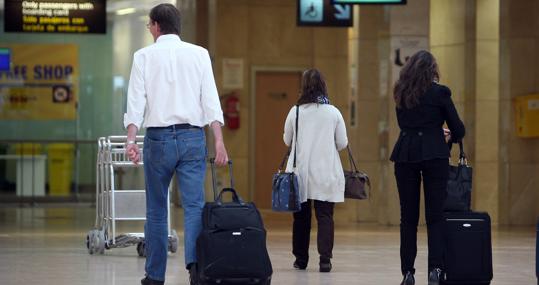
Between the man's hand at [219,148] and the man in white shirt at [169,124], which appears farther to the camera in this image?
the man in white shirt at [169,124]

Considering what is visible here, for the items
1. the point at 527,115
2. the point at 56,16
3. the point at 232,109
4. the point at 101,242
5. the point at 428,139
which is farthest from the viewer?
the point at 56,16

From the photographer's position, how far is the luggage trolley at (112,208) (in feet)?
37.7

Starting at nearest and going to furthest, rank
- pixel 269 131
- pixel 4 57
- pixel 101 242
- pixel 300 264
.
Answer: pixel 300 264 → pixel 101 242 → pixel 269 131 → pixel 4 57

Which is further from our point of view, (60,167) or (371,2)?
(60,167)

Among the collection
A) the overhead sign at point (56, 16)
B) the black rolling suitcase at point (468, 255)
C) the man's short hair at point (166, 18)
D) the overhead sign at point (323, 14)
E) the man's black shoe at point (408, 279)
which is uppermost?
the overhead sign at point (56, 16)

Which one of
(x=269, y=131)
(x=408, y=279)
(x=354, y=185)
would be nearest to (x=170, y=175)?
(x=408, y=279)

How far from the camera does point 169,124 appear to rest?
24.7 ft

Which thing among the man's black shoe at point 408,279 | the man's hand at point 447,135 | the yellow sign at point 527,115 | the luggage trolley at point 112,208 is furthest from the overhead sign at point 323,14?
the man's black shoe at point 408,279

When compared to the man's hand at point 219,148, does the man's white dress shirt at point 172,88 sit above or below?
above

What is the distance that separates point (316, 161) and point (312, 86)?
0.64 meters

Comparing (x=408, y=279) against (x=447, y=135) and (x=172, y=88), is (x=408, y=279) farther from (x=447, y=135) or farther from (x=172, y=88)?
(x=172, y=88)

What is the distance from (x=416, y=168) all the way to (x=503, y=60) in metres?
9.55

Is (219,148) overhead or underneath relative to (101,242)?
overhead

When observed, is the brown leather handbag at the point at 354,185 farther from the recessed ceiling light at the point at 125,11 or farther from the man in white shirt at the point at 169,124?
the recessed ceiling light at the point at 125,11
